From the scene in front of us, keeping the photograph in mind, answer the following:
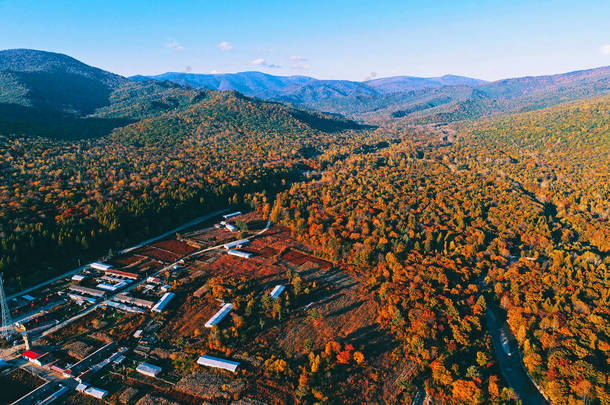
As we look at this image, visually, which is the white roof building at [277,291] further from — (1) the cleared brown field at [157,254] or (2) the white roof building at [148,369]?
(1) the cleared brown field at [157,254]

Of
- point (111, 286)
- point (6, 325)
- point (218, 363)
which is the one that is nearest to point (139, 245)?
point (111, 286)

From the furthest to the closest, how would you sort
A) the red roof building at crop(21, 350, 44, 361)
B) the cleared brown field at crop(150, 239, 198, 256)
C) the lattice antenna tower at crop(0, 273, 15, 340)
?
the cleared brown field at crop(150, 239, 198, 256) → the lattice antenna tower at crop(0, 273, 15, 340) → the red roof building at crop(21, 350, 44, 361)

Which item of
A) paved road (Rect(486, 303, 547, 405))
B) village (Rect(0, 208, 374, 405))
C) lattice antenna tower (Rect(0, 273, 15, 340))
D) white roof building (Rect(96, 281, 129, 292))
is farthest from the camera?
white roof building (Rect(96, 281, 129, 292))

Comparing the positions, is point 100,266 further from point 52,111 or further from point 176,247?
point 52,111

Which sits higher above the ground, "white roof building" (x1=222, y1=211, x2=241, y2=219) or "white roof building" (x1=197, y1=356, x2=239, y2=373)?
"white roof building" (x1=222, y1=211, x2=241, y2=219)

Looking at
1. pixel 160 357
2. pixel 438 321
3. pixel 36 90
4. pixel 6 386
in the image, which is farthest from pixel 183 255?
pixel 36 90

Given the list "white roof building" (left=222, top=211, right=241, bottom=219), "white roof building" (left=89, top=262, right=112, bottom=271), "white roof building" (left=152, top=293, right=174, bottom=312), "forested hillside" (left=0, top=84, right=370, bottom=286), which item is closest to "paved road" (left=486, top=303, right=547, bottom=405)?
"white roof building" (left=152, top=293, right=174, bottom=312)

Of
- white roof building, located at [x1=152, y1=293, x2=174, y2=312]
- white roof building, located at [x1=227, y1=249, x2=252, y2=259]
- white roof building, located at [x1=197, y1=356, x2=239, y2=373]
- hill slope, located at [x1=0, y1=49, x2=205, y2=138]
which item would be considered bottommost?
white roof building, located at [x1=197, y1=356, x2=239, y2=373]

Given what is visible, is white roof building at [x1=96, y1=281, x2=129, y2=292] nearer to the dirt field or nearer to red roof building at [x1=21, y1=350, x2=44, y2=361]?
red roof building at [x1=21, y1=350, x2=44, y2=361]
